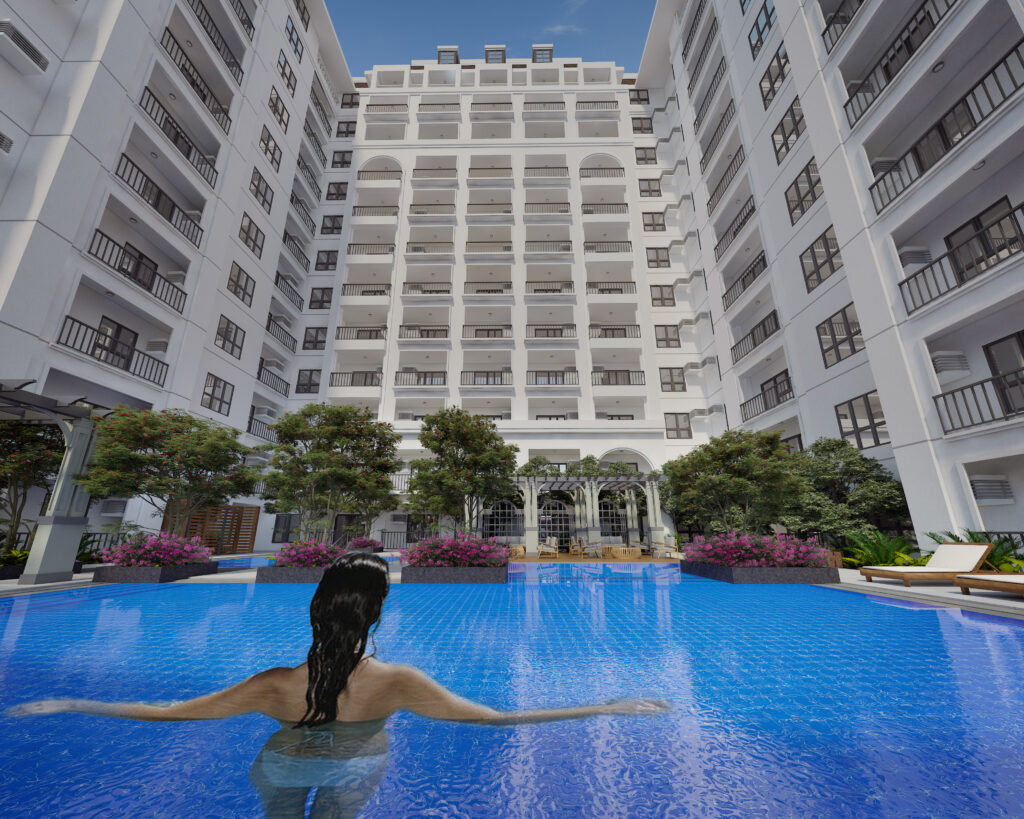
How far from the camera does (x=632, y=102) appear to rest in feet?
114

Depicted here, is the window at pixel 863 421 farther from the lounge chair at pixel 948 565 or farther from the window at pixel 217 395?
the window at pixel 217 395

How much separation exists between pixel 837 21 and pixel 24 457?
2983 cm

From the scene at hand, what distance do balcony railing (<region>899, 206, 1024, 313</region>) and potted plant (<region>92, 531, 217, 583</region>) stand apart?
850 inches

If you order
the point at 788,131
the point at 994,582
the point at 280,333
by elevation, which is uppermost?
the point at 788,131

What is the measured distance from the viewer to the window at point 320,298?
29.0 metres

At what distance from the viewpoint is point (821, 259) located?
17469 mm

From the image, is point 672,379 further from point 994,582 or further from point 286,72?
point 286,72

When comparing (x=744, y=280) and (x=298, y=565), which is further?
(x=744, y=280)

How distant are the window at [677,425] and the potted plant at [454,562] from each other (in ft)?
54.2

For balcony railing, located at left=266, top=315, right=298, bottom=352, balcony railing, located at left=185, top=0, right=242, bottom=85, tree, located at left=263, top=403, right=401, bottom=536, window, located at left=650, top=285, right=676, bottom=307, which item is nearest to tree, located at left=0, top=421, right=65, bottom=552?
tree, located at left=263, top=403, right=401, bottom=536

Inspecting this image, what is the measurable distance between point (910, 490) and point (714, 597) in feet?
23.9

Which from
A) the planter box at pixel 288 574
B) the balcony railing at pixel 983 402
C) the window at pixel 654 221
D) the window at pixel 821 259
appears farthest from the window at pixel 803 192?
the planter box at pixel 288 574

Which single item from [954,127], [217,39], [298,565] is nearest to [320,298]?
[217,39]

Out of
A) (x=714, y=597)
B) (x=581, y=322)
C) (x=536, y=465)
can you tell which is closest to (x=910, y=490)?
(x=714, y=597)
